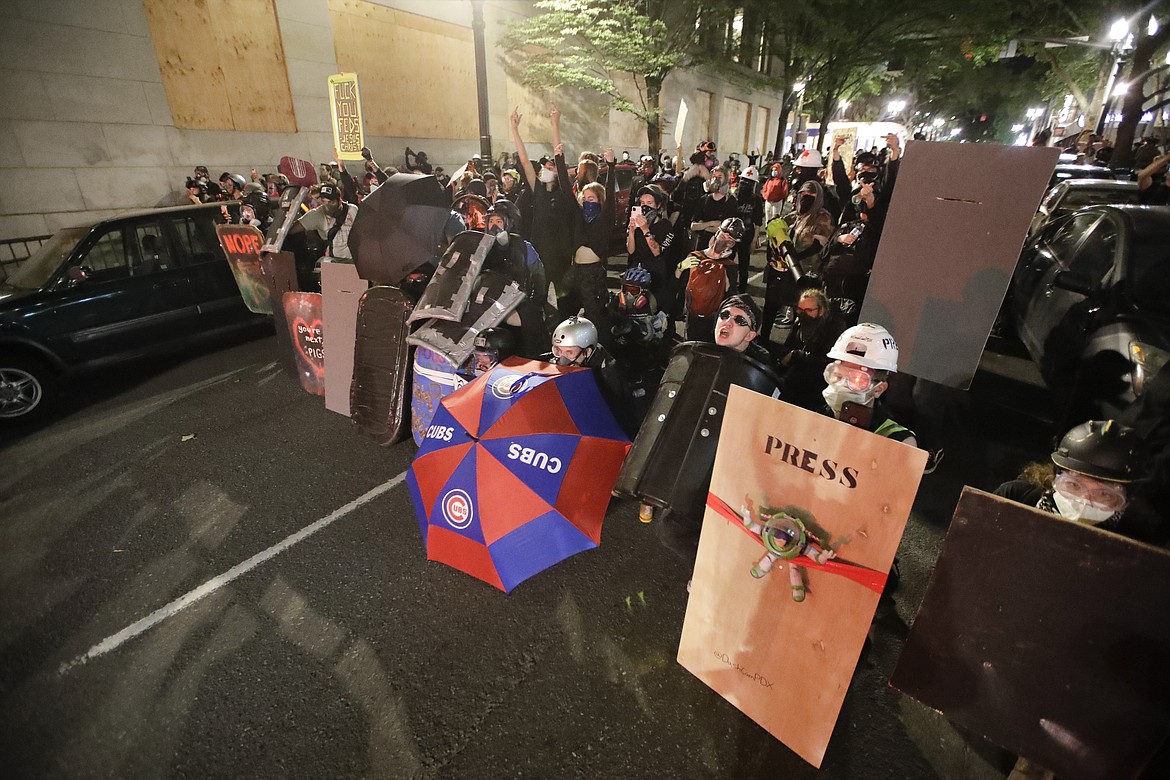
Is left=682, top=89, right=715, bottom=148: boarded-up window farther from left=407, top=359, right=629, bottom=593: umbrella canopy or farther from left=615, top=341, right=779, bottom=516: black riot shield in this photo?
left=615, top=341, right=779, bottom=516: black riot shield

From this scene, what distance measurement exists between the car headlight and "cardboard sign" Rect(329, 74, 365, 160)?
970cm

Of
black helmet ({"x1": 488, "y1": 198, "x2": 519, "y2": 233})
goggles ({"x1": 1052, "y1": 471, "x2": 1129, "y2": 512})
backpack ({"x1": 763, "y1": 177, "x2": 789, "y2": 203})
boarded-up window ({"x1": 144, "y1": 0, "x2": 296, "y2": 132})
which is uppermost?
boarded-up window ({"x1": 144, "y1": 0, "x2": 296, "y2": 132})

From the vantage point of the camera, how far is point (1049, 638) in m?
1.81

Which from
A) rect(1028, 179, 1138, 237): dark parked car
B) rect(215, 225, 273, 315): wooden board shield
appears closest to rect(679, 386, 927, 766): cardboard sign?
rect(215, 225, 273, 315): wooden board shield

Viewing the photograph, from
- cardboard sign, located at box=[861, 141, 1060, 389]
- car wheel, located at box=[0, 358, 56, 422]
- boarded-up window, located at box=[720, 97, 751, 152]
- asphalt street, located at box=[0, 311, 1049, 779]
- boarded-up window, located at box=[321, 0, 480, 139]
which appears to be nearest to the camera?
asphalt street, located at box=[0, 311, 1049, 779]

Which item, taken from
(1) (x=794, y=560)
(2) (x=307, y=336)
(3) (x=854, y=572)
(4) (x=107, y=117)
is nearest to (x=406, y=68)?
(4) (x=107, y=117)

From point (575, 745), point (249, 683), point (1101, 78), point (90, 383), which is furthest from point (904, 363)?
point (1101, 78)

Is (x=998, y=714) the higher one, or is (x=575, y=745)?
(x=998, y=714)

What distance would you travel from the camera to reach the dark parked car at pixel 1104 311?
401cm

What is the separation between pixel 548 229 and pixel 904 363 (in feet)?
14.2

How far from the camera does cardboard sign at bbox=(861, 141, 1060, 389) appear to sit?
3869 mm

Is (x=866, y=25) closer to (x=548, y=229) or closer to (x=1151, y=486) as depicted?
(x=548, y=229)

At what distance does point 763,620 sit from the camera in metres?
2.35

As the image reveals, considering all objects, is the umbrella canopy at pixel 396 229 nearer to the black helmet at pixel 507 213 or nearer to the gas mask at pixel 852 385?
the black helmet at pixel 507 213
